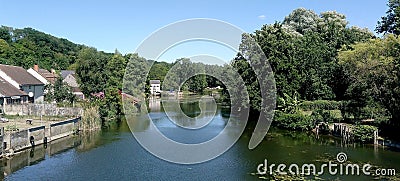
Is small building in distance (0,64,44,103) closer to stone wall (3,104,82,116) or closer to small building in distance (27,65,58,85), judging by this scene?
small building in distance (27,65,58,85)

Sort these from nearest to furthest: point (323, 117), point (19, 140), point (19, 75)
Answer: point (19, 140)
point (323, 117)
point (19, 75)

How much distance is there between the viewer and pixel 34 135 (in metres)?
22.5

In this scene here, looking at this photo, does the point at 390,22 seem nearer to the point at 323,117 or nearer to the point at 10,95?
the point at 323,117

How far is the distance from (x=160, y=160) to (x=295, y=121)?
14605 mm

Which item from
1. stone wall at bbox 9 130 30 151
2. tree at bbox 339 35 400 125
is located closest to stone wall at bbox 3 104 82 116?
stone wall at bbox 9 130 30 151

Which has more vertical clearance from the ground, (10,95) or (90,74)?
(90,74)

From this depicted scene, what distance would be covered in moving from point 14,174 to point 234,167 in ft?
32.4

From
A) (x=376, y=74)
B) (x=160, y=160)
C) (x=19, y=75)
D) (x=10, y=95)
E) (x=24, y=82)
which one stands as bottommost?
(x=160, y=160)

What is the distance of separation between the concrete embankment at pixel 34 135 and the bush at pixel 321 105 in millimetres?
20870

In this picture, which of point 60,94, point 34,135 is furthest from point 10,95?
point 34,135

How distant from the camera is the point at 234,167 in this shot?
18828mm

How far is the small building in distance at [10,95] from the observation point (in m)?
29.5

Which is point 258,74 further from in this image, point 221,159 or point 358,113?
point 221,159

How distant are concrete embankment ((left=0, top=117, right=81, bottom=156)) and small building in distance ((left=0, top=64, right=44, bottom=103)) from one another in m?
9.03
